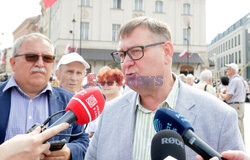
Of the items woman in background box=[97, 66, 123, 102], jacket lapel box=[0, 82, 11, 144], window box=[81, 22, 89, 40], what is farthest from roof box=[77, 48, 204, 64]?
jacket lapel box=[0, 82, 11, 144]

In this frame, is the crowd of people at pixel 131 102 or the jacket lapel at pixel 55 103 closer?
the crowd of people at pixel 131 102

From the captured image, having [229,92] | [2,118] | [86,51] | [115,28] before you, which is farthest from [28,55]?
[115,28]

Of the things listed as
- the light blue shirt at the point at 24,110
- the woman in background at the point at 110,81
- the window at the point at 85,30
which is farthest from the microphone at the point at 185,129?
the window at the point at 85,30

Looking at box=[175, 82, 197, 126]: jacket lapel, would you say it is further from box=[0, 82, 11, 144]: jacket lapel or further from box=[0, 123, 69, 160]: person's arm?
box=[0, 82, 11, 144]: jacket lapel

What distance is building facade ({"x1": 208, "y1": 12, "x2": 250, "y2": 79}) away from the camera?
1679 inches

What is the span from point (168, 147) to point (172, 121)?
308 millimetres

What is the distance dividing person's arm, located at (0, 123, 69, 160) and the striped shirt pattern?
870 millimetres

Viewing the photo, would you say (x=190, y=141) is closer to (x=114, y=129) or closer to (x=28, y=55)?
(x=114, y=129)

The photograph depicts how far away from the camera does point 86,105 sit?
5.08ft

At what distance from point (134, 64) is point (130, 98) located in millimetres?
426

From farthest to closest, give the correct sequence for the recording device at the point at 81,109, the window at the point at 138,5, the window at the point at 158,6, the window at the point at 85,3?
the window at the point at 158,6
the window at the point at 138,5
the window at the point at 85,3
the recording device at the point at 81,109

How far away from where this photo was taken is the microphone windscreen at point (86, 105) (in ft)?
4.82

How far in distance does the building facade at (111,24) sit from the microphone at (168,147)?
22.5 m

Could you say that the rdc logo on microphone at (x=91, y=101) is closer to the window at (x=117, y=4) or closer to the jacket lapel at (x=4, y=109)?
the jacket lapel at (x=4, y=109)
